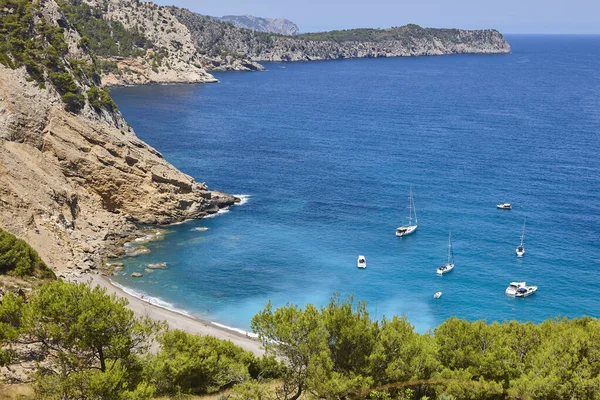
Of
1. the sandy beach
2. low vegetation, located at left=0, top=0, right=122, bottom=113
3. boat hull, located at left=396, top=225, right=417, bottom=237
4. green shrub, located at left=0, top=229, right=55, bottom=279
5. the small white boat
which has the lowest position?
Answer: the sandy beach

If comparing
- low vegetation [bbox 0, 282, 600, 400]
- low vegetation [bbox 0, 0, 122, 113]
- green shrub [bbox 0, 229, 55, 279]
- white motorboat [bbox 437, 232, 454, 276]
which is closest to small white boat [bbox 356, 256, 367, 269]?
white motorboat [bbox 437, 232, 454, 276]

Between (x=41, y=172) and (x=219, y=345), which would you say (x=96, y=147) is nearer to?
(x=41, y=172)

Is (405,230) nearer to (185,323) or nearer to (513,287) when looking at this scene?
(513,287)

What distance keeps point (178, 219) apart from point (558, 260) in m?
47.6

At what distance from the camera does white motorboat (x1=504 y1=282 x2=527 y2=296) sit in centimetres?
6128

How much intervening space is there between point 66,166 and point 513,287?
175ft

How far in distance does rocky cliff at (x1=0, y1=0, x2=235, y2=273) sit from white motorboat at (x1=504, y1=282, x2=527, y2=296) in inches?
1596

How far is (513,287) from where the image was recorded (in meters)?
61.7

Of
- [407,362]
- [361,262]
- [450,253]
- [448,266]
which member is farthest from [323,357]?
[450,253]

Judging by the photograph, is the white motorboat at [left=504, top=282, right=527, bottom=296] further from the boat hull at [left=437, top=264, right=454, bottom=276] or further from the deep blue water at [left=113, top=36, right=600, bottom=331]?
the boat hull at [left=437, top=264, right=454, bottom=276]

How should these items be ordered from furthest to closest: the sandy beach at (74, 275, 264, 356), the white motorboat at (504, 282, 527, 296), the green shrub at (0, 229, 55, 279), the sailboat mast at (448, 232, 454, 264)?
the sailboat mast at (448, 232, 454, 264) < the white motorboat at (504, 282, 527, 296) < the sandy beach at (74, 275, 264, 356) < the green shrub at (0, 229, 55, 279)

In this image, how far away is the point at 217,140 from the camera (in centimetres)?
12281

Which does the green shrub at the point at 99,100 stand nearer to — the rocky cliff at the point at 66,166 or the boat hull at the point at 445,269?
the rocky cliff at the point at 66,166

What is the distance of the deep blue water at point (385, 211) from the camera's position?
2448 inches
